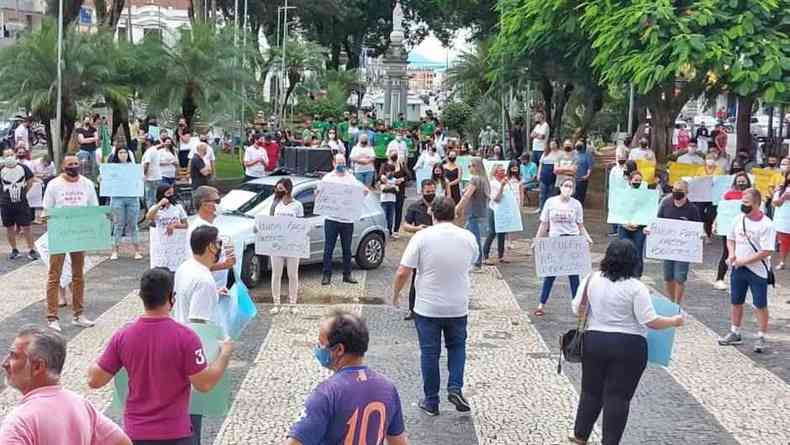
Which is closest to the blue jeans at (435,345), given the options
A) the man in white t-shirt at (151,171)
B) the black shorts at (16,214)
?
the black shorts at (16,214)

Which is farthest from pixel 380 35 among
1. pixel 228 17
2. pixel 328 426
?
pixel 328 426

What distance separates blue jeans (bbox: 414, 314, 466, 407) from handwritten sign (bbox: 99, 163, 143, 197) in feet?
28.1

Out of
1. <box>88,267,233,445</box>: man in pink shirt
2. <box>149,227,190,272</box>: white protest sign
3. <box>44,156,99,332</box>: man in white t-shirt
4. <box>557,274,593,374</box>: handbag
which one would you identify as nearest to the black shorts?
<box>44,156,99,332</box>: man in white t-shirt

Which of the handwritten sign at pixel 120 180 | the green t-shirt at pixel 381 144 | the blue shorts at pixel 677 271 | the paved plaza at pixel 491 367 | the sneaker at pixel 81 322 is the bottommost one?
the paved plaza at pixel 491 367

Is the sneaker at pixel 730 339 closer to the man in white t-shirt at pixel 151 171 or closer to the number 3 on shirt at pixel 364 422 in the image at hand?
the number 3 on shirt at pixel 364 422

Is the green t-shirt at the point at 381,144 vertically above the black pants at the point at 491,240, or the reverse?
the green t-shirt at the point at 381,144

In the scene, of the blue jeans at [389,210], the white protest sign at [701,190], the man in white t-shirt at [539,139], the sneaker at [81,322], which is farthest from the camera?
the man in white t-shirt at [539,139]

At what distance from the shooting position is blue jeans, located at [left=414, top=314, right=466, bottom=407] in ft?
24.8

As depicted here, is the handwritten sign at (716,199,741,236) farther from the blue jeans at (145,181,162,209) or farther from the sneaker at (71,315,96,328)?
the blue jeans at (145,181,162,209)

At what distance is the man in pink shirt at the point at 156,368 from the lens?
189 inches

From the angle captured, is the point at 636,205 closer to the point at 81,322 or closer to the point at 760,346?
the point at 760,346

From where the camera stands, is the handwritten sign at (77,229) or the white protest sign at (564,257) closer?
the handwritten sign at (77,229)

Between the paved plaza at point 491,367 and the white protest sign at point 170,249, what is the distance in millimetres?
1006

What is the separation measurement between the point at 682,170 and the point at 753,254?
32.7 ft
